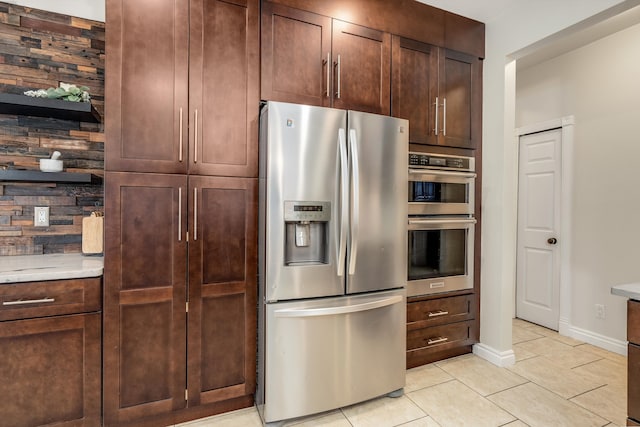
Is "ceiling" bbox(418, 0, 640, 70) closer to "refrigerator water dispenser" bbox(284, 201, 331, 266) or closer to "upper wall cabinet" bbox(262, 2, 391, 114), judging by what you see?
"upper wall cabinet" bbox(262, 2, 391, 114)

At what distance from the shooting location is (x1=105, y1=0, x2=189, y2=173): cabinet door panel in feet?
5.53

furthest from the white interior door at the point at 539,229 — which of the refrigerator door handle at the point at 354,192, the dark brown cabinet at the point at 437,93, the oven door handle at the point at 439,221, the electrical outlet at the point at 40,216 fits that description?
the electrical outlet at the point at 40,216

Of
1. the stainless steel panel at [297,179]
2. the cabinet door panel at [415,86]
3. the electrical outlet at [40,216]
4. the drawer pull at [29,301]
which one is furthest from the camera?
the cabinet door panel at [415,86]

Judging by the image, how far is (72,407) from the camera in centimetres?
162

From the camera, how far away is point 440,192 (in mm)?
2568

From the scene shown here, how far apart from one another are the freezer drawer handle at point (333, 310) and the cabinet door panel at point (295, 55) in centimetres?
132

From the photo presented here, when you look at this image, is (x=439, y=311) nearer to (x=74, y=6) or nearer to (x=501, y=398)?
(x=501, y=398)

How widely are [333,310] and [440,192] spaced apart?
1.37 m

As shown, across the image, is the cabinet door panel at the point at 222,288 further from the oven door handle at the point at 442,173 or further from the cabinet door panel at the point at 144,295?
the oven door handle at the point at 442,173

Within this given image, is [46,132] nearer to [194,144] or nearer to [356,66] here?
[194,144]

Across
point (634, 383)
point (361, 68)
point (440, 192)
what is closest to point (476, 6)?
point (361, 68)

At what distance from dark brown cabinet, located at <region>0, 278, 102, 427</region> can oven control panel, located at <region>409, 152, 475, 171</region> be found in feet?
7.33

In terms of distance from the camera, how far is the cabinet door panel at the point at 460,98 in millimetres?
2600

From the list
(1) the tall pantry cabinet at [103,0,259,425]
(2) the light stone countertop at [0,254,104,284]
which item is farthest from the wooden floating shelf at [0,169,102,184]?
(2) the light stone countertop at [0,254,104,284]
